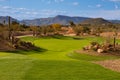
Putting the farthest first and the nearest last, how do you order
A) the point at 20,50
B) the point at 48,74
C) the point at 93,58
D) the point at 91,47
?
the point at 20,50 → the point at 91,47 → the point at 93,58 → the point at 48,74

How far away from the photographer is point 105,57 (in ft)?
103

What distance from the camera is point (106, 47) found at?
34.4 meters

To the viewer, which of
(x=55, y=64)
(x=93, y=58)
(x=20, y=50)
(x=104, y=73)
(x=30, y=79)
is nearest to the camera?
(x=30, y=79)

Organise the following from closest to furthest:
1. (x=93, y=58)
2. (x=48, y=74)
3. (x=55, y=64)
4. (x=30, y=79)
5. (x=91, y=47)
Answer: (x=30, y=79), (x=48, y=74), (x=55, y=64), (x=93, y=58), (x=91, y=47)

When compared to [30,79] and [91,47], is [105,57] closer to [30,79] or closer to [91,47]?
[91,47]

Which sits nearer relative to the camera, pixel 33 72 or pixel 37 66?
pixel 33 72

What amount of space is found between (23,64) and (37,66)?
42.1 inches

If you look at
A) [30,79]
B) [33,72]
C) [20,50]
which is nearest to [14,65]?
[33,72]

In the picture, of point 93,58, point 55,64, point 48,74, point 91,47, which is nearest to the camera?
point 48,74

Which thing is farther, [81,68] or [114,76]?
[81,68]

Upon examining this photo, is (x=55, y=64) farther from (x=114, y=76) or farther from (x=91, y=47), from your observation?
(x=91, y=47)

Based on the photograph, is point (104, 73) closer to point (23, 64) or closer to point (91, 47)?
point (23, 64)

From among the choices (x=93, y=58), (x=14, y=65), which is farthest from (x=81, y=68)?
(x=93, y=58)

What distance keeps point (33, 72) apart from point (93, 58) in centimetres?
1339
